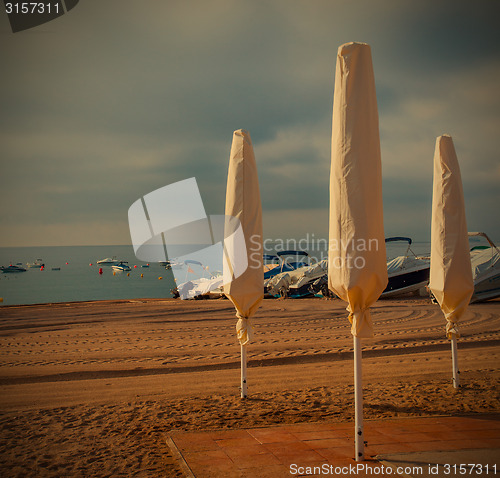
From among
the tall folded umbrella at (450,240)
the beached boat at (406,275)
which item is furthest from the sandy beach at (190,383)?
the beached boat at (406,275)

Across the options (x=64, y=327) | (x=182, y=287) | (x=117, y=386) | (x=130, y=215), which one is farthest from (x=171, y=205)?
(x=117, y=386)

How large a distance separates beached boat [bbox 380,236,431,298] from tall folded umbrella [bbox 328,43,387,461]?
19.4m

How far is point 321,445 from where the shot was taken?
4.60 m

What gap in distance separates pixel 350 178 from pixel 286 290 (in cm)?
2185

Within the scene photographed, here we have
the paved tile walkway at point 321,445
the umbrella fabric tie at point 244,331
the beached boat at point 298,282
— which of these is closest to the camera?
the paved tile walkway at point 321,445

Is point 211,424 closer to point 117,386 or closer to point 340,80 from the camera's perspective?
point 117,386

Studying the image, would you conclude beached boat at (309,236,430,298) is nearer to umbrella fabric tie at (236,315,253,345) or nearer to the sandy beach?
the sandy beach

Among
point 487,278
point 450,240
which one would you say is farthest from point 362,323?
point 487,278

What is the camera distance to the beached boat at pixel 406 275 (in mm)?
22781

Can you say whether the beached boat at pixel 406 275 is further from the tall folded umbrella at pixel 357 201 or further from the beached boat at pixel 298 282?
the tall folded umbrella at pixel 357 201

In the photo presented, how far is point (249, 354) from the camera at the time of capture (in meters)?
10.2

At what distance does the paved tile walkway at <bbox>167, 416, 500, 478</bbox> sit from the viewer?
401 cm

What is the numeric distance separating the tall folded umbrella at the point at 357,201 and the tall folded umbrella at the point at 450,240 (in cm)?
281

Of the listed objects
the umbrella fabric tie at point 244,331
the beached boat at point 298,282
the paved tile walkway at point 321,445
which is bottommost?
the beached boat at point 298,282
